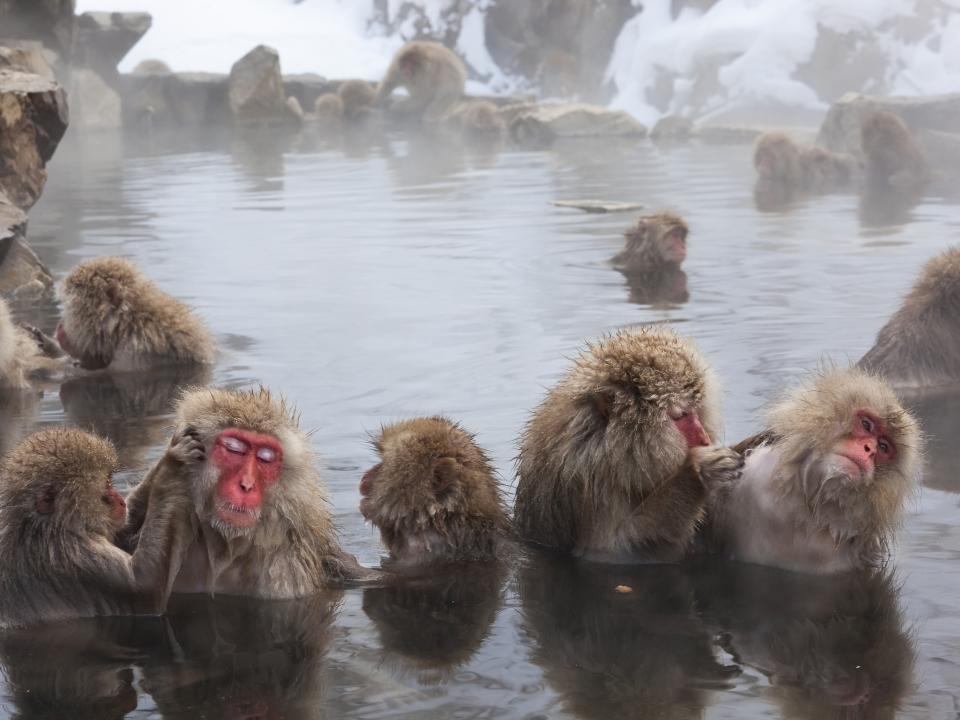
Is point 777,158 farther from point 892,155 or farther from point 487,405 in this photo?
point 487,405

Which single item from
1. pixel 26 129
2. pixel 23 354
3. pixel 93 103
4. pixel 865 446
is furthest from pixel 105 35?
pixel 865 446

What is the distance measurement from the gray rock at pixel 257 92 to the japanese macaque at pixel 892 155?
12.1m

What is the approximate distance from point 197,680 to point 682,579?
1.18 m

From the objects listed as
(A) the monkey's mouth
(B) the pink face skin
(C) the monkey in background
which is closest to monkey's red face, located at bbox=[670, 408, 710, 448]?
(B) the pink face skin

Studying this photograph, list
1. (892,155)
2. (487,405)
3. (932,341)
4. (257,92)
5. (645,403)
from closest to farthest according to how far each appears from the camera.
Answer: (645,403) → (487,405) → (932,341) → (892,155) → (257,92)

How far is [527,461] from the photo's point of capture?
12.1 ft

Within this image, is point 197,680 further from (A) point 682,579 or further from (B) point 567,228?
(B) point 567,228

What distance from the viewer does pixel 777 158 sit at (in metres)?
13.0

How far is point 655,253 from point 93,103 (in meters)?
17.2

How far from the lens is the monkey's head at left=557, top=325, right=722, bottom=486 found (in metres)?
3.37

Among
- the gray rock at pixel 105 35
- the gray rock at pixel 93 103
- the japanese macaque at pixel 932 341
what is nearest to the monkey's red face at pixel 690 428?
the japanese macaque at pixel 932 341

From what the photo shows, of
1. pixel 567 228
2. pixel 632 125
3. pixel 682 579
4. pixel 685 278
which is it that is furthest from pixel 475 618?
pixel 632 125

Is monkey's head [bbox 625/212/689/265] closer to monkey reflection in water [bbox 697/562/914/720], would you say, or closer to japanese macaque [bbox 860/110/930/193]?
monkey reflection in water [bbox 697/562/914/720]

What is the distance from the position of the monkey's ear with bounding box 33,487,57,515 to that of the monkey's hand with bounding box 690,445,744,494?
1404 millimetres
